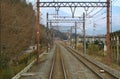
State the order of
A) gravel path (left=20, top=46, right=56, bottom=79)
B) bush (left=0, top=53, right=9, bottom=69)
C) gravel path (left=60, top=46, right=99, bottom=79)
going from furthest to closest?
bush (left=0, top=53, right=9, bottom=69) → gravel path (left=20, top=46, right=56, bottom=79) → gravel path (left=60, top=46, right=99, bottom=79)

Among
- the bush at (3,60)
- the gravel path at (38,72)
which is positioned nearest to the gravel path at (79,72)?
the gravel path at (38,72)

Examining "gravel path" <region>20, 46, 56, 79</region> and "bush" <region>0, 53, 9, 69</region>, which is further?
"bush" <region>0, 53, 9, 69</region>

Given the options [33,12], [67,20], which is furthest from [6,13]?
[67,20]

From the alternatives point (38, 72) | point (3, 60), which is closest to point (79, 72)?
point (38, 72)

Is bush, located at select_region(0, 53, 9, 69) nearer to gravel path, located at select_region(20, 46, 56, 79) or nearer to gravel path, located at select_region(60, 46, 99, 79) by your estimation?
gravel path, located at select_region(20, 46, 56, 79)

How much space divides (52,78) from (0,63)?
8.09 m

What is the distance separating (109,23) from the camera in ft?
111

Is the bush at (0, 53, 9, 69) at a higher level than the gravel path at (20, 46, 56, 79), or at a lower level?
higher

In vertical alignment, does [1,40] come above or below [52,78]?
above

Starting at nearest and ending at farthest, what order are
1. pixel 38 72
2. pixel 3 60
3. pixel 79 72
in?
pixel 79 72 → pixel 38 72 → pixel 3 60

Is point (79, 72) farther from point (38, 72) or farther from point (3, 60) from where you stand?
point (3, 60)

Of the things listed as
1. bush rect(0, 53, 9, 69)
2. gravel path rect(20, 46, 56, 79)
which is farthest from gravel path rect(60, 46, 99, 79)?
bush rect(0, 53, 9, 69)

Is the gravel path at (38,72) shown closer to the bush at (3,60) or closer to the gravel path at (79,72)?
the gravel path at (79,72)

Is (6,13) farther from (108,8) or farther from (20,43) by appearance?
(108,8)
